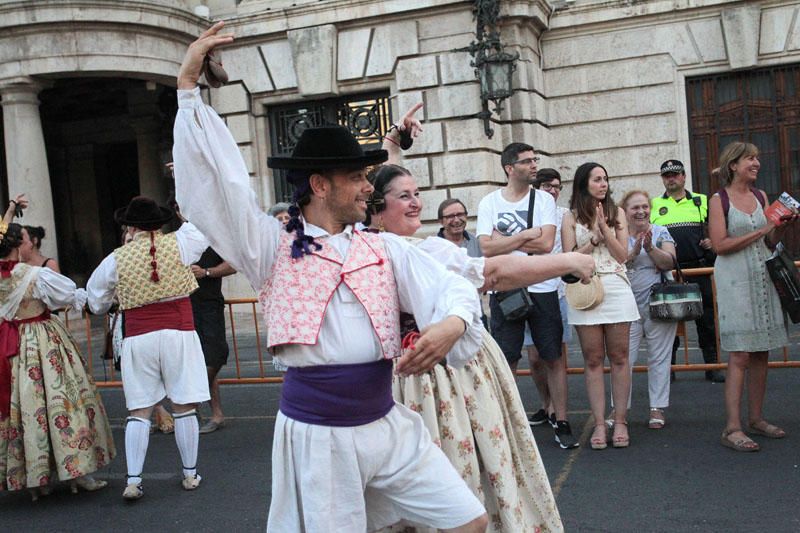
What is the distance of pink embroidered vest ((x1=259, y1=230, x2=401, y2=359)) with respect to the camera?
2627 mm

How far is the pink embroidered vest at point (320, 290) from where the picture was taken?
2627mm

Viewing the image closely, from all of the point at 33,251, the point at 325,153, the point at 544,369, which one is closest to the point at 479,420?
the point at 325,153

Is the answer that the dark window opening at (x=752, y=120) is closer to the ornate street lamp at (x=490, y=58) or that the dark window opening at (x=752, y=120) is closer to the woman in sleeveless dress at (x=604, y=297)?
the ornate street lamp at (x=490, y=58)

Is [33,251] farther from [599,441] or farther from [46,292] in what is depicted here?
[599,441]

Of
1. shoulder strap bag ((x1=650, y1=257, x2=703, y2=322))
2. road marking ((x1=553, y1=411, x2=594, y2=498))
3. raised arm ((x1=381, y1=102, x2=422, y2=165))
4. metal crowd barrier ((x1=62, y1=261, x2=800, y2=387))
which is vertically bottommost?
road marking ((x1=553, y1=411, x2=594, y2=498))

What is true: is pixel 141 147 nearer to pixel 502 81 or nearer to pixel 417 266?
pixel 502 81

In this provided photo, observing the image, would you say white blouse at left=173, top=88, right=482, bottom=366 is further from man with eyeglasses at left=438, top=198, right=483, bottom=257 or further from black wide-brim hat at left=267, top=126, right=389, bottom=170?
man with eyeglasses at left=438, top=198, right=483, bottom=257

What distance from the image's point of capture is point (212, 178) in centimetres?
262

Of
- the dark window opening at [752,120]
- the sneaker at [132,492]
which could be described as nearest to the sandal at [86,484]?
the sneaker at [132,492]

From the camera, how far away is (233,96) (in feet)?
47.4

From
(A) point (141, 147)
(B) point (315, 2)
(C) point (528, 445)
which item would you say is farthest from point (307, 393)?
(A) point (141, 147)

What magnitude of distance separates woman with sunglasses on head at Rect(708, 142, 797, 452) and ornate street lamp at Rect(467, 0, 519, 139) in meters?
7.30

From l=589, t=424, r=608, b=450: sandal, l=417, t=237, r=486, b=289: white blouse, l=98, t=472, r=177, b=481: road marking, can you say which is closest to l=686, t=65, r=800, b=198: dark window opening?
l=589, t=424, r=608, b=450: sandal

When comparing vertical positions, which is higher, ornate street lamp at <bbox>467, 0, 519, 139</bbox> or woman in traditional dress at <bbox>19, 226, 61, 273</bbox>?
ornate street lamp at <bbox>467, 0, 519, 139</bbox>
